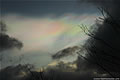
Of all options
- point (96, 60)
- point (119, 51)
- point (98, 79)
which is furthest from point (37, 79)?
point (119, 51)

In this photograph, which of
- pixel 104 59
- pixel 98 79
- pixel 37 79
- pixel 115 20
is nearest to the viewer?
pixel 115 20

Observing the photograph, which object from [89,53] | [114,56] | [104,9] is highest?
[104,9]

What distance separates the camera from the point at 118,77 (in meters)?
8.35

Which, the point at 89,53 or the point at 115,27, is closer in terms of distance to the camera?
the point at 115,27

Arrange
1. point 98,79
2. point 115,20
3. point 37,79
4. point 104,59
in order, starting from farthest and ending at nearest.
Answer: point 37,79 → point 98,79 → point 104,59 → point 115,20

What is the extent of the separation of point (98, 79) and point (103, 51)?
20.2 feet

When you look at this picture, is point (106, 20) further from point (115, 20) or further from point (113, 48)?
point (113, 48)

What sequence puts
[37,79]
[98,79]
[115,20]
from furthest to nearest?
[37,79] < [98,79] < [115,20]

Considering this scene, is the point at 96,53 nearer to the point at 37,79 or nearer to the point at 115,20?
the point at 115,20

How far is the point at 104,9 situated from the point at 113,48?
172 cm

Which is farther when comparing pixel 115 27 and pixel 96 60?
pixel 96 60

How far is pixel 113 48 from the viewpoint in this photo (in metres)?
7.53

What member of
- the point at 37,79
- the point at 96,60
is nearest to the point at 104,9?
the point at 96,60

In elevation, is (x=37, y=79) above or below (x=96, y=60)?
above
